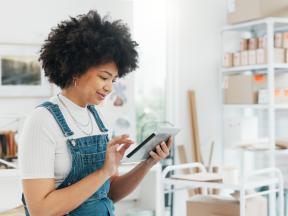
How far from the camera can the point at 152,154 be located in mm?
1698

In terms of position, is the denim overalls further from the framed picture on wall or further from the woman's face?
the framed picture on wall

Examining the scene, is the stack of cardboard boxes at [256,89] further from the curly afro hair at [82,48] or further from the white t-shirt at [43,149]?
the white t-shirt at [43,149]

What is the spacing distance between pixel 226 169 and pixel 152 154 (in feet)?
5.26

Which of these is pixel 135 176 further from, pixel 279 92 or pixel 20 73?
pixel 279 92

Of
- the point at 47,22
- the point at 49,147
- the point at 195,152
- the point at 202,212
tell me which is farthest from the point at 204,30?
the point at 49,147

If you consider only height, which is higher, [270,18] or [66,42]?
[270,18]

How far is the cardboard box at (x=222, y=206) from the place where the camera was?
9.87 ft

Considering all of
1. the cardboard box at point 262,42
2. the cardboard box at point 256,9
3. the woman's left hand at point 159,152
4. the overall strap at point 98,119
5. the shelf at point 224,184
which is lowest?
→ the shelf at point 224,184

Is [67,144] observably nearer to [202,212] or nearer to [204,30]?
[202,212]

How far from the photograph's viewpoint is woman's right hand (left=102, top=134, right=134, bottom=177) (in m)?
1.47

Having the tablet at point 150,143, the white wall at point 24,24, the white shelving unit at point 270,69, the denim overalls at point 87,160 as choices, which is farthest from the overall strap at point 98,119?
the white shelving unit at point 270,69

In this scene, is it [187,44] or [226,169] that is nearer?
[226,169]

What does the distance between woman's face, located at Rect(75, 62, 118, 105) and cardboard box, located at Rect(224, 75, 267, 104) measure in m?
2.61

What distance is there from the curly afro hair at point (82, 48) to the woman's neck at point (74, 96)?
0.02 m
